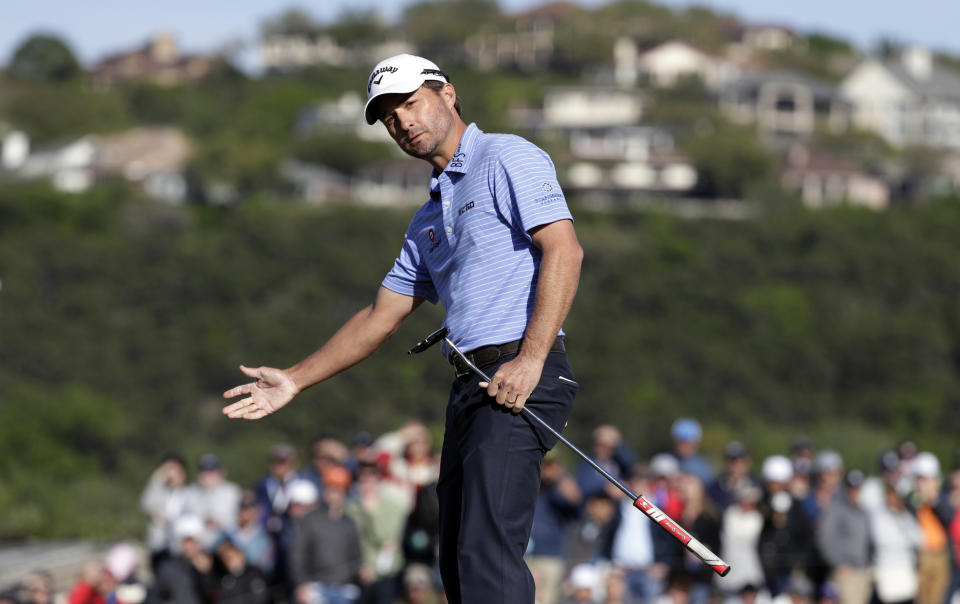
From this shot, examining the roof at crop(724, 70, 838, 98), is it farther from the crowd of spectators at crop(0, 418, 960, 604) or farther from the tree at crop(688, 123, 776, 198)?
the crowd of spectators at crop(0, 418, 960, 604)

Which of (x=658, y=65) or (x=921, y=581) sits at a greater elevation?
(x=921, y=581)

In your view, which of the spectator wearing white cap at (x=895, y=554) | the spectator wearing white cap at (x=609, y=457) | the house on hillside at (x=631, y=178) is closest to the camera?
the spectator wearing white cap at (x=895, y=554)

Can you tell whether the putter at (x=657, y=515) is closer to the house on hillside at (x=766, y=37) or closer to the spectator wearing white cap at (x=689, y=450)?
the spectator wearing white cap at (x=689, y=450)

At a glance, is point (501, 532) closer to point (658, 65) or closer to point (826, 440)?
point (826, 440)

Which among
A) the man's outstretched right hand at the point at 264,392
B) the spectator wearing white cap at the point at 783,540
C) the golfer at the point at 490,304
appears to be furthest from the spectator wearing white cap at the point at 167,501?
the golfer at the point at 490,304

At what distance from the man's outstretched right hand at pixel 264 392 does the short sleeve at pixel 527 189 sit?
1036 millimetres

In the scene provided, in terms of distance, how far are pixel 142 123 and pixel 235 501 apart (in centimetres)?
11992

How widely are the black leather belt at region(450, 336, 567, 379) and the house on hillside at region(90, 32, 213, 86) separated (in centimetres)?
13231

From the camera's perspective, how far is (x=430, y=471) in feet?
35.7

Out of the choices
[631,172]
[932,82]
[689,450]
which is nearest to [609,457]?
[689,450]

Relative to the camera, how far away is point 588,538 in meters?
9.99

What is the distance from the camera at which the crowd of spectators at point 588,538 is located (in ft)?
32.4

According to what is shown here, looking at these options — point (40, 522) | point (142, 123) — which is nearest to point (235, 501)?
point (40, 522)

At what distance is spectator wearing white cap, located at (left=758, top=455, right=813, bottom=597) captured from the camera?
10203mm
